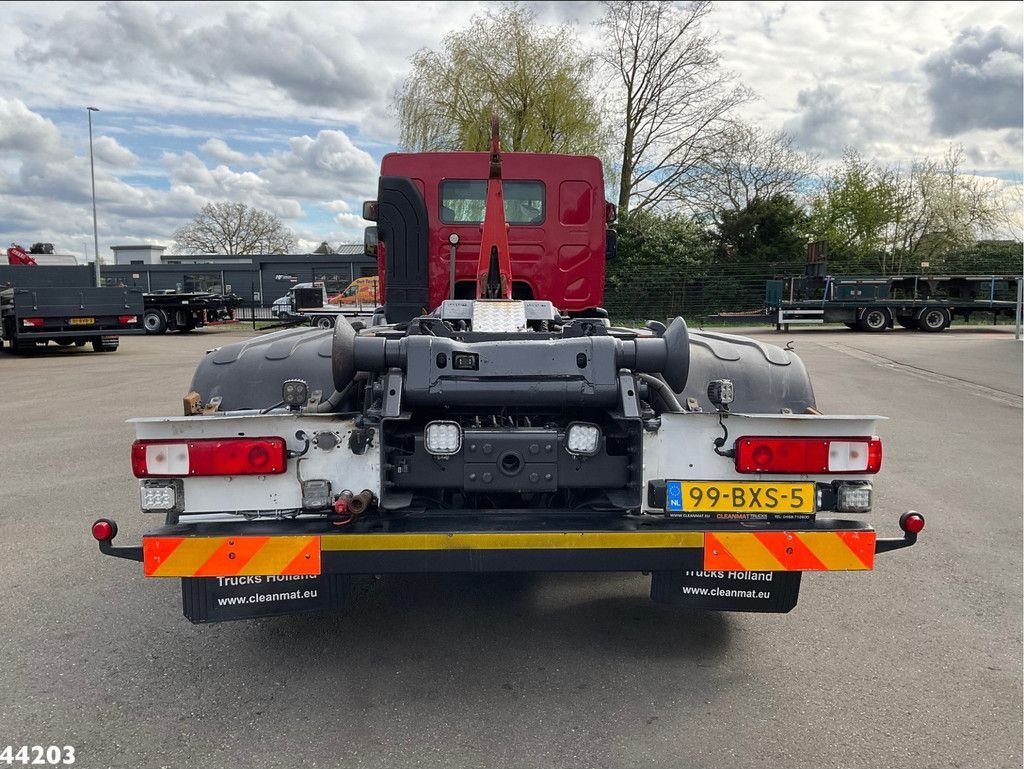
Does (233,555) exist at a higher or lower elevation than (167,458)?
lower

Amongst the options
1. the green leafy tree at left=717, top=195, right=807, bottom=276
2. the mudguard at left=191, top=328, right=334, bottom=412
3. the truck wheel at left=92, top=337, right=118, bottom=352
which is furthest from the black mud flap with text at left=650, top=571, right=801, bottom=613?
the green leafy tree at left=717, top=195, right=807, bottom=276

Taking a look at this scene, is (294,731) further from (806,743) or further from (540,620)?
(806,743)

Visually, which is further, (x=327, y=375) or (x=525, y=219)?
(x=525, y=219)

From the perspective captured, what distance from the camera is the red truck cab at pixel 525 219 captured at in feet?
20.3

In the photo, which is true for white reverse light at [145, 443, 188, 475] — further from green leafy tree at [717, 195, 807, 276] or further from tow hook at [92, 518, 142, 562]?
green leafy tree at [717, 195, 807, 276]

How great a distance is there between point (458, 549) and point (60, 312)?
19.5m

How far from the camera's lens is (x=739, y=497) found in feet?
10.3

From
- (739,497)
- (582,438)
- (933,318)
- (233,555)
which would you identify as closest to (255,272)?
(933,318)

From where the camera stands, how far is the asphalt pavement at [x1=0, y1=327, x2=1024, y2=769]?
2801mm

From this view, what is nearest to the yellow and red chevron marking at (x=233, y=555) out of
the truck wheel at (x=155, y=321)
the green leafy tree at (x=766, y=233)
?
the truck wheel at (x=155, y=321)

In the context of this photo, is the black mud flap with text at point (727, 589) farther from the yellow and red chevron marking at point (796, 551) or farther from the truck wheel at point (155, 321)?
the truck wheel at point (155, 321)

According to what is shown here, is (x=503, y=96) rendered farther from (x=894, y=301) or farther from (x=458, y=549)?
(x=458, y=549)

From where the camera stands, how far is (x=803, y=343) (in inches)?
864

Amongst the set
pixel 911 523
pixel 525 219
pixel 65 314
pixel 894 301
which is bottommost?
pixel 911 523
